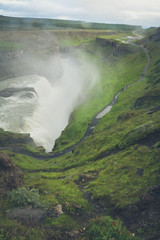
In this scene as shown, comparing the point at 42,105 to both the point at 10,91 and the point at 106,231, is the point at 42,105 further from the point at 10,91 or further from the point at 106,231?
the point at 106,231

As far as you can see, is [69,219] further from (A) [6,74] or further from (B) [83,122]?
(A) [6,74]

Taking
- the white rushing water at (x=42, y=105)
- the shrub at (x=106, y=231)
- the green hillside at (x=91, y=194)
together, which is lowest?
the shrub at (x=106, y=231)

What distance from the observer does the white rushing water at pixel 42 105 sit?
6844 centimetres

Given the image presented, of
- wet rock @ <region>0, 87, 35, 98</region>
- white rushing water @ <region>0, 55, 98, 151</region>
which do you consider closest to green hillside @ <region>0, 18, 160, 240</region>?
white rushing water @ <region>0, 55, 98, 151</region>

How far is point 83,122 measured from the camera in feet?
240

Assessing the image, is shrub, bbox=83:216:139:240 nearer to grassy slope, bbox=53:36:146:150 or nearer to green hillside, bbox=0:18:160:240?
green hillside, bbox=0:18:160:240

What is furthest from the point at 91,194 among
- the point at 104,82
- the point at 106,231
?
the point at 104,82

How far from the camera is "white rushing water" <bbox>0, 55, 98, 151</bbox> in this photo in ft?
225

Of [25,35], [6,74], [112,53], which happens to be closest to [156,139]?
[6,74]

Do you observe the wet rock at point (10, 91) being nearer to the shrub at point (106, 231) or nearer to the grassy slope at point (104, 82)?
the grassy slope at point (104, 82)

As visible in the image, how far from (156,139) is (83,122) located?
4129 centimetres

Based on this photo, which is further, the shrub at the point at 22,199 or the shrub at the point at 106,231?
the shrub at the point at 22,199

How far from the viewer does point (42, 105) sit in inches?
3634

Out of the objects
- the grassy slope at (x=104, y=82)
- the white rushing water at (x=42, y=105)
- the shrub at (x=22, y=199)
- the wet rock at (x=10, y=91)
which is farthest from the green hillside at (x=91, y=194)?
the wet rock at (x=10, y=91)
